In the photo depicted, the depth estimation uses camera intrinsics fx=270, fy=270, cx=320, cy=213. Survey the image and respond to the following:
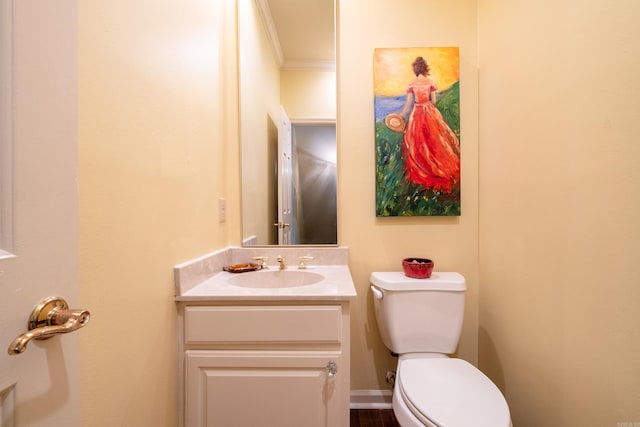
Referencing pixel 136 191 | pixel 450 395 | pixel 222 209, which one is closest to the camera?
pixel 136 191

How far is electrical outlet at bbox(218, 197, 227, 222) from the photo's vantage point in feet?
4.42

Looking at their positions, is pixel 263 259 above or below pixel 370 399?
above

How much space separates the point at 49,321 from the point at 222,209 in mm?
1004

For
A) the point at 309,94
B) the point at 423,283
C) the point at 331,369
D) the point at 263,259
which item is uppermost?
the point at 309,94

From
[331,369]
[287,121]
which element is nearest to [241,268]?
[331,369]

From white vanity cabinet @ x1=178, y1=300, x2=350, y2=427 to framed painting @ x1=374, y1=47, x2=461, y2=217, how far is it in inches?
35.6

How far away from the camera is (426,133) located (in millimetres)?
1467

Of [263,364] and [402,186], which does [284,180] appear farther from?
[263,364]

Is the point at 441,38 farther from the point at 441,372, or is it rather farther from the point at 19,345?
the point at 19,345

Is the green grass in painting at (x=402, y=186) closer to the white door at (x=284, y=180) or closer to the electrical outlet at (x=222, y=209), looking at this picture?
the white door at (x=284, y=180)

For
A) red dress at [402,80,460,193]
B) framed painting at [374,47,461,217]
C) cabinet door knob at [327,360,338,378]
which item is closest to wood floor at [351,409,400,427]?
cabinet door knob at [327,360,338,378]

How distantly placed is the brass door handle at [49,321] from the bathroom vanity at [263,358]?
55cm

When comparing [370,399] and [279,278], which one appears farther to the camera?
[370,399]

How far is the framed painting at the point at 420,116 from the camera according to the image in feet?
4.81
